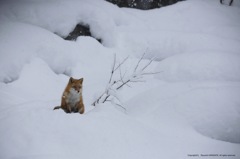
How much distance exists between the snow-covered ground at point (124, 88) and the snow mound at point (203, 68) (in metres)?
0.03

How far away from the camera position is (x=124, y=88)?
272 inches

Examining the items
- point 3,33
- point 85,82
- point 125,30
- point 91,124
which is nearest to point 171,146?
point 91,124

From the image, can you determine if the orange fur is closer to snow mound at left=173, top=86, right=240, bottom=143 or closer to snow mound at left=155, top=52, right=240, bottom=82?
snow mound at left=173, top=86, right=240, bottom=143

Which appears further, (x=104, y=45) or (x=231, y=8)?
(x=231, y=8)

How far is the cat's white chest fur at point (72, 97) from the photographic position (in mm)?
4082

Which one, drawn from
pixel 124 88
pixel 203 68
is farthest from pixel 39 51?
pixel 203 68

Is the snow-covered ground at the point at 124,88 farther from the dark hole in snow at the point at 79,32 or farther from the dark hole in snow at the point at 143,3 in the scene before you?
the dark hole in snow at the point at 143,3

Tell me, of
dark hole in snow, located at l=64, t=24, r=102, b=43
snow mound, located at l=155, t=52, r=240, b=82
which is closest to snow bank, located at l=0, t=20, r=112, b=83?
dark hole in snow, located at l=64, t=24, r=102, b=43

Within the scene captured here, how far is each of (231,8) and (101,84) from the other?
28.3 feet

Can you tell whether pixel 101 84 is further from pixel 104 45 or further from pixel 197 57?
pixel 197 57

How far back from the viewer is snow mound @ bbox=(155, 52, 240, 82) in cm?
614

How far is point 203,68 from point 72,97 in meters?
3.99

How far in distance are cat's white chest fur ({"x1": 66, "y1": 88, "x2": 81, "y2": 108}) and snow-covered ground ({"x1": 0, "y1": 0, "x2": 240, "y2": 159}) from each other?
377mm

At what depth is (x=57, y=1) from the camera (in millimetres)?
8586
